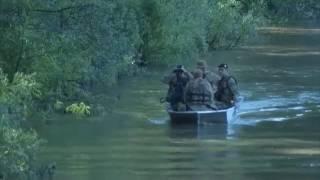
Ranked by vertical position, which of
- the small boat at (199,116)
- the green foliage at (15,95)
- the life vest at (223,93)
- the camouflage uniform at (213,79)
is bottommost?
the small boat at (199,116)

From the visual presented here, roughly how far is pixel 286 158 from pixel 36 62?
664cm

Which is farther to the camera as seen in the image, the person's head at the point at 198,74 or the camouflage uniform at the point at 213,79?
the camouflage uniform at the point at 213,79

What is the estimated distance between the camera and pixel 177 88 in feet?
82.2

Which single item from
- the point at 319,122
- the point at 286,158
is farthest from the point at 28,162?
the point at 319,122

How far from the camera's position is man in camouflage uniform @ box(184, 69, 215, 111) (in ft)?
80.6

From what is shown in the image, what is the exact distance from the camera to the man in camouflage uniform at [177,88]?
25.0 metres

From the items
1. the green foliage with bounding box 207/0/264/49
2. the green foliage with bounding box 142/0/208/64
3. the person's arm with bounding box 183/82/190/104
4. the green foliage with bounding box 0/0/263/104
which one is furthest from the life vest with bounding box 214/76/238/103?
the green foliage with bounding box 207/0/264/49

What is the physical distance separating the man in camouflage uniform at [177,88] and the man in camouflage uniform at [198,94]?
0.62ft

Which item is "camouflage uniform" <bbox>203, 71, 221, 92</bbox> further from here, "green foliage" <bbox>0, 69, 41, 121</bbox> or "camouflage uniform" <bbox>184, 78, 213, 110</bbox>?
"green foliage" <bbox>0, 69, 41, 121</bbox>

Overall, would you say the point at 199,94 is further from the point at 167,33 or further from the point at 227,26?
the point at 227,26

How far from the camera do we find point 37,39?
22.4m

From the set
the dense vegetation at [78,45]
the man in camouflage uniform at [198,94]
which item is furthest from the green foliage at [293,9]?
the man in camouflage uniform at [198,94]

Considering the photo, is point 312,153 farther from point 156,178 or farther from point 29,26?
point 29,26

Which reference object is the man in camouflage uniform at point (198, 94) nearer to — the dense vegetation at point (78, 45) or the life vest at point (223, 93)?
the life vest at point (223, 93)
